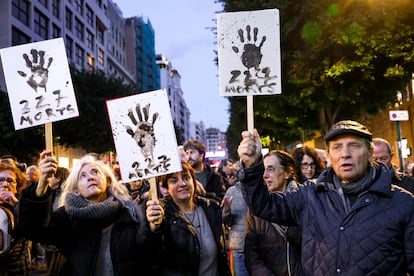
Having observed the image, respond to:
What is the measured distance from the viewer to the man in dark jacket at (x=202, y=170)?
6.94 m

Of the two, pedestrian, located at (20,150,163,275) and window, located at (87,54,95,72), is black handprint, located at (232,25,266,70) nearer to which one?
pedestrian, located at (20,150,163,275)

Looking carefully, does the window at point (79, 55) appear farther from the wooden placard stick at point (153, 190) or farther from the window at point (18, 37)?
the wooden placard stick at point (153, 190)

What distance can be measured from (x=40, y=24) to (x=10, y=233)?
3232 centimetres

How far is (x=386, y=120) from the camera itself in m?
29.5

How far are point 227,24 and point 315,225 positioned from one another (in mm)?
1637

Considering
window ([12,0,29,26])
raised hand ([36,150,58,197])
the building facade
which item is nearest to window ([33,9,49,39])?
window ([12,0,29,26])

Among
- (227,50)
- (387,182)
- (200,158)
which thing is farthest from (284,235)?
(200,158)

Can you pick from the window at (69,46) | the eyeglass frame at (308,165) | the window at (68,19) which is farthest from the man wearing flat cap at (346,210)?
the window at (68,19)

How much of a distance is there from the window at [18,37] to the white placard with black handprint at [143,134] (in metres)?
27.7

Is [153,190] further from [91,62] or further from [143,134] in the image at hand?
[91,62]

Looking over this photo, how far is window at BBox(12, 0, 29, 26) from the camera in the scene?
28.5 meters

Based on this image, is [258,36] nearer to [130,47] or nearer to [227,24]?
[227,24]

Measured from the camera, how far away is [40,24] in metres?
32.3

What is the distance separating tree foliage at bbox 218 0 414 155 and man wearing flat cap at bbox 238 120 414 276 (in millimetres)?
9785
